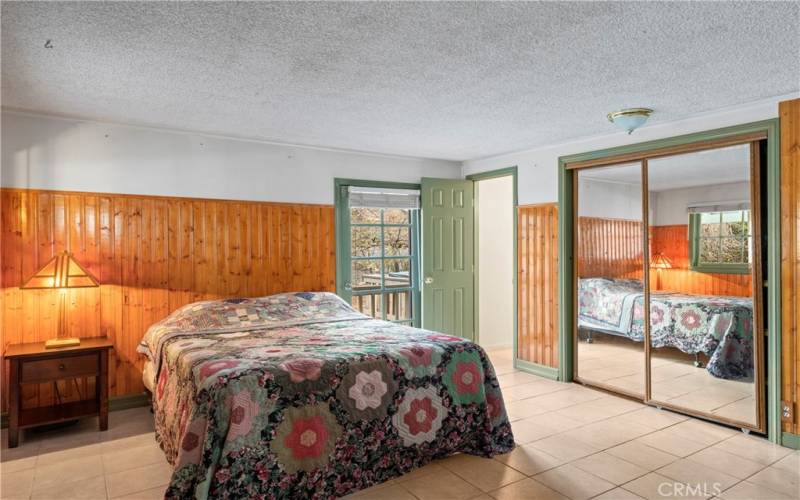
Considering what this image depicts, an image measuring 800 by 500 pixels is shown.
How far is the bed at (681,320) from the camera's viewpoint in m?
3.54

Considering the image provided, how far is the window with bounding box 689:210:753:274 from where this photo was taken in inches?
138

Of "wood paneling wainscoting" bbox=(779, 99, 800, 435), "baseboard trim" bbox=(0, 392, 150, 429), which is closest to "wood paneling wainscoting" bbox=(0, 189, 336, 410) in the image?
"baseboard trim" bbox=(0, 392, 150, 429)

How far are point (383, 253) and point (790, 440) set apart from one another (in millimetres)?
3655

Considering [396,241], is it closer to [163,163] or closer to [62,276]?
[163,163]

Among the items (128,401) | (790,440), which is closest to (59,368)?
(128,401)

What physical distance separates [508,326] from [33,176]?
511 cm

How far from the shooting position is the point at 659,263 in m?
4.02

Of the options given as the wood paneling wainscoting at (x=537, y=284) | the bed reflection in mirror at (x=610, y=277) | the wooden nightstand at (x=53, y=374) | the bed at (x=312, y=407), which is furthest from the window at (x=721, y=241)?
the wooden nightstand at (x=53, y=374)

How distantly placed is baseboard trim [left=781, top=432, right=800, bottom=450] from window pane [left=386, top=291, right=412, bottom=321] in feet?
11.1

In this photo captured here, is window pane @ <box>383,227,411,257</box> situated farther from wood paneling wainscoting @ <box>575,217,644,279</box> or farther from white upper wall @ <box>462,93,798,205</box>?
wood paneling wainscoting @ <box>575,217,644,279</box>

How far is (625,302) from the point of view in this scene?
4.33 metres

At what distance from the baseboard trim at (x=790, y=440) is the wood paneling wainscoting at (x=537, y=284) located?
6.17 feet

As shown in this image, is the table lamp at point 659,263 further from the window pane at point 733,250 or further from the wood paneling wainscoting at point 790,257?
the wood paneling wainscoting at point 790,257

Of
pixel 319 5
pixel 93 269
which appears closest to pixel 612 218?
pixel 319 5
